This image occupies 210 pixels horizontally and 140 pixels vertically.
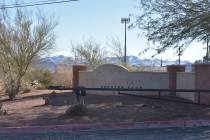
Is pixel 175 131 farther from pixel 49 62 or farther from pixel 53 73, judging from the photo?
pixel 53 73

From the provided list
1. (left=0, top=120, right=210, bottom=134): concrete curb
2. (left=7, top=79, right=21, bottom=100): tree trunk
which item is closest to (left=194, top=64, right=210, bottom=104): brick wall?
(left=0, top=120, right=210, bottom=134): concrete curb

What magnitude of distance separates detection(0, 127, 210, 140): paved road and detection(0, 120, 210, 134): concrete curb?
695mm

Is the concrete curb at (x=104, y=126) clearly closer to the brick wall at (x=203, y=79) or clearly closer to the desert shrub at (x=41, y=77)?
the brick wall at (x=203, y=79)

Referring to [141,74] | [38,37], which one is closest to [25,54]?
[38,37]

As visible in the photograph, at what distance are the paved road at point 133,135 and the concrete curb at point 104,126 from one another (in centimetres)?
70

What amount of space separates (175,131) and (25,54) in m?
20.2

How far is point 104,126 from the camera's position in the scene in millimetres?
16203

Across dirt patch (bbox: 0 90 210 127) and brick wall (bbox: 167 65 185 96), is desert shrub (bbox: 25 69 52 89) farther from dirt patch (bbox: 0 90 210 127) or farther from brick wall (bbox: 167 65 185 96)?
dirt patch (bbox: 0 90 210 127)

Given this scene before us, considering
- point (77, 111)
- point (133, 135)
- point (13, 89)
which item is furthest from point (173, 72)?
point (133, 135)

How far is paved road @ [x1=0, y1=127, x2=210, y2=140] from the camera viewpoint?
13711 millimetres

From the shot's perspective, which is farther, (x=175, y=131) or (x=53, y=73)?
(x=53, y=73)

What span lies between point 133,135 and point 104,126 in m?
2.08

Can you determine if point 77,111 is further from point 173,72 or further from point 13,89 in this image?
point 13,89

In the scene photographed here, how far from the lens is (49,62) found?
3938cm
